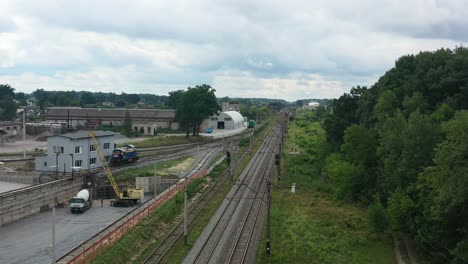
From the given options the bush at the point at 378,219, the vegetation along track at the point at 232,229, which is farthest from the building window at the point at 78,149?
the bush at the point at 378,219

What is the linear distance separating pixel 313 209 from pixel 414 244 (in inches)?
433

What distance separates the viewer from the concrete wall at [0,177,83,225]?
4124cm

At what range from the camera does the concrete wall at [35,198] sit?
41.2 meters

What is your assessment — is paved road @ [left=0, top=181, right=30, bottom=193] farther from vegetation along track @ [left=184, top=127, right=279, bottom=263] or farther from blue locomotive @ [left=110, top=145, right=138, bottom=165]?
vegetation along track @ [left=184, top=127, right=279, bottom=263]

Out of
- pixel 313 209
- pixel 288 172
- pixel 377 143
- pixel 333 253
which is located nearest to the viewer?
pixel 333 253

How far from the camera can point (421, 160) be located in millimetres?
35812

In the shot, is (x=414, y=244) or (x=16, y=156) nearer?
(x=414, y=244)

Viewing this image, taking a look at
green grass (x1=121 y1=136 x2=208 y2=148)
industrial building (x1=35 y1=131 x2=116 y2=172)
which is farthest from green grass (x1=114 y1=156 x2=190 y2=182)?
green grass (x1=121 y1=136 x2=208 y2=148)

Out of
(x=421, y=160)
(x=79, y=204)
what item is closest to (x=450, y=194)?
(x=421, y=160)

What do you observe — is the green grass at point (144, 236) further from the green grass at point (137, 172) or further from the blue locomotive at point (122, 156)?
the blue locomotive at point (122, 156)

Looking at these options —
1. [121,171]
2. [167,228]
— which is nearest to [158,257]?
[167,228]

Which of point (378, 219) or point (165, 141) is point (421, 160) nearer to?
point (378, 219)

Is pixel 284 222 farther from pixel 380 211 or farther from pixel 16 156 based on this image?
pixel 16 156

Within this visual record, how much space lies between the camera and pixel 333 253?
107 feet
